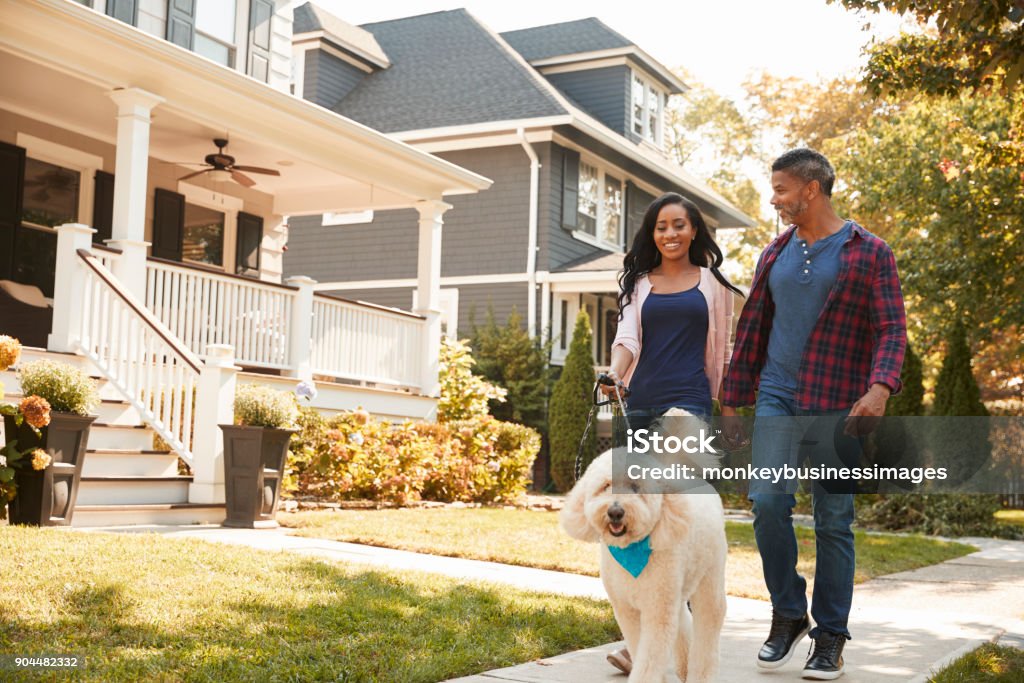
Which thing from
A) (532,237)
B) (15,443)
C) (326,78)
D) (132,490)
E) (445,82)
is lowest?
(132,490)

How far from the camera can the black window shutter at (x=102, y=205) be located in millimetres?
12633

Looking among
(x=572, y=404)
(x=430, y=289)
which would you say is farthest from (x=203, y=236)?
(x=572, y=404)

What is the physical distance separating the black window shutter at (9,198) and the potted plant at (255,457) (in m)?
4.19

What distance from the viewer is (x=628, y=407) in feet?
14.0

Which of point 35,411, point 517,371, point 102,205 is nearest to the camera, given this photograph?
point 35,411

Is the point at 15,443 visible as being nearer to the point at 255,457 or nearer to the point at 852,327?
the point at 255,457

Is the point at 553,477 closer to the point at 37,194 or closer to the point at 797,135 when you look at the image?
the point at 37,194

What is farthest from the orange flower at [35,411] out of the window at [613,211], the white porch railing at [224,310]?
the window at [613,211]

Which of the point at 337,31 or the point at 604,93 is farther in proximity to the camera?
the point at 604,93

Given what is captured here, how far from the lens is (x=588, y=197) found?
21.8 meters

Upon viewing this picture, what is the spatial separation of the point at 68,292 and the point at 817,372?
7284 mm

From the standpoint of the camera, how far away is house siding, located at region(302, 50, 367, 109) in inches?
873

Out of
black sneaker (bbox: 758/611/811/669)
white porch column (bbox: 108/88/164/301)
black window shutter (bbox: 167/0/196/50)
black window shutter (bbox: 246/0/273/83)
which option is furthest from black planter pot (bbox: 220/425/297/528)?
black window shutter (bbox: 246/0/273/83)

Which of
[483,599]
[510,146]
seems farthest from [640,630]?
[510,146]
